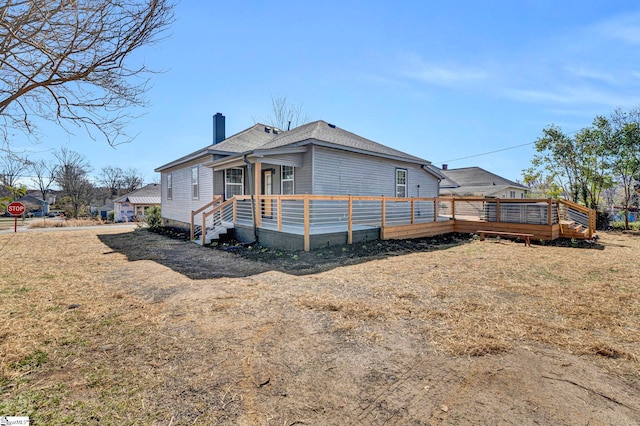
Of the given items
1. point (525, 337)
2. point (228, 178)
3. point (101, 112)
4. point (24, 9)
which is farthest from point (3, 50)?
point (228, 178)

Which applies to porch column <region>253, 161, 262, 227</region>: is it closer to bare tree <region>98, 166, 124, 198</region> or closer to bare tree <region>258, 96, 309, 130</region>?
bare tree <region>258, 96, 309, 130</region>

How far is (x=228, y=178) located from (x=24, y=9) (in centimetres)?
918

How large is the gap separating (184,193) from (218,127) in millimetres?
3857

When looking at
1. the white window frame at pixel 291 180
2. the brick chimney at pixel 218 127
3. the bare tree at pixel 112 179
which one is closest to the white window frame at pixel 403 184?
the white window frame at pixel 291 180

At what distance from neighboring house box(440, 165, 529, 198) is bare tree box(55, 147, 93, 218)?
1866 inches

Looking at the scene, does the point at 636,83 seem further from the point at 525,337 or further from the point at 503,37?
the point at 525,337

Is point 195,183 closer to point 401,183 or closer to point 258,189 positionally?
point 258,189

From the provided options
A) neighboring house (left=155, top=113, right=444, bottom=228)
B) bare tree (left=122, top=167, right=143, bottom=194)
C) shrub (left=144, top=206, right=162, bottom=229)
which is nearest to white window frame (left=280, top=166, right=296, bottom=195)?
neighboring house (left=155, top=113, right=444, bottom=228)

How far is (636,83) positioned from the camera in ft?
51.1

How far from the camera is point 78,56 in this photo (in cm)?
374

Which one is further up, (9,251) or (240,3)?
(240,3)

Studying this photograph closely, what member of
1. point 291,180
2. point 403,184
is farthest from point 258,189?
point 403,184

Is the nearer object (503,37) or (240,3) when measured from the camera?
(240,3)

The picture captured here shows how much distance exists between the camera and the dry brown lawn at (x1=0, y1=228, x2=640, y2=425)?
200 centimetres
